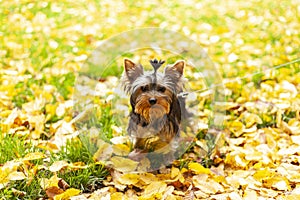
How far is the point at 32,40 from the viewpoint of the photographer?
17.8 feet

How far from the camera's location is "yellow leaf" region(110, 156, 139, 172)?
10.1ft

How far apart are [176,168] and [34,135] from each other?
119 cm

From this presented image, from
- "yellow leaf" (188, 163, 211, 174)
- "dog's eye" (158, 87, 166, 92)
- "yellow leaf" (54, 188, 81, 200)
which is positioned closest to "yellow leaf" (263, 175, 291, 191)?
"yellow leaf" (188, 163, 211, 174)

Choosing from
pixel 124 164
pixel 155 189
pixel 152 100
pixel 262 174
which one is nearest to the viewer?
pixel 152 100

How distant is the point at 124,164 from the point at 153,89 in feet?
2.17

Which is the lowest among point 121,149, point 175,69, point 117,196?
point 117,196

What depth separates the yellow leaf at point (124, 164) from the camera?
306 centimetres

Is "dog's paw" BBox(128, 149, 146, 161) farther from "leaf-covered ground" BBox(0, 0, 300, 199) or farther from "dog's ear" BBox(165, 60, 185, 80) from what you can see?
"dog's ear" BBox(165, 60, 185, 80)

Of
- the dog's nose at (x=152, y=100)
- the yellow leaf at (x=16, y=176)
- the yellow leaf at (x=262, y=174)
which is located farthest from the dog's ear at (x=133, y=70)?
the yellow leaf at (x=262, y=174)

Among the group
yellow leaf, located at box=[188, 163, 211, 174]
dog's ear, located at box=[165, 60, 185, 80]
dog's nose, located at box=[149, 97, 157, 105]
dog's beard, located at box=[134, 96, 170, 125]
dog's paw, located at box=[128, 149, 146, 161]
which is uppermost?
dog's ear, located at box=[165, 60, 185, 80]

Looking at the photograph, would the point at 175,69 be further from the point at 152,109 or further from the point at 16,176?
the point at 16,176

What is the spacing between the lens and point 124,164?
3096mm

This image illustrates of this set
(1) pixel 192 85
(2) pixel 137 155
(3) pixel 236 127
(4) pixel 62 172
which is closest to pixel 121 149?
(2) pixel 137 155

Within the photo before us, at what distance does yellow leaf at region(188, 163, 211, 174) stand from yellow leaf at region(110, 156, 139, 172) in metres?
0.40
